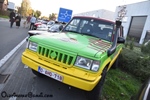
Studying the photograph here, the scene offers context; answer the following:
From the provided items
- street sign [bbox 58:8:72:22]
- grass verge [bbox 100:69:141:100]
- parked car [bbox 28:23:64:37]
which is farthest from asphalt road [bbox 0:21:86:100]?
street sign [bbox 58:8:72:22]

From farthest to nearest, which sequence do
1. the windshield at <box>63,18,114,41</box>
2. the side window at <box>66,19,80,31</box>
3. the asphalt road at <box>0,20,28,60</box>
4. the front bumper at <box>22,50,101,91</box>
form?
the asphalt road at <box>0,20,28,60</box>
the side window at <box>66,19,80,31</box>
the windshield at <box>63,18,114,41</box>
the front bumper at <box>22,50,101,91</box>

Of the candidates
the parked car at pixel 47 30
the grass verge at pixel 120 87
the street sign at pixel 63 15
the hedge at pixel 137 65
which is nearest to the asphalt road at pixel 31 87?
the grass verge at pixel 120 87

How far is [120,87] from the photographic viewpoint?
5023 millimetres

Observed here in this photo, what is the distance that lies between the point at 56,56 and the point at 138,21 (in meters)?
27.2

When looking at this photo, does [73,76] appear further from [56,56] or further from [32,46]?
[32,46]

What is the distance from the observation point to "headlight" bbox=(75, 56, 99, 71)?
3.15 meters

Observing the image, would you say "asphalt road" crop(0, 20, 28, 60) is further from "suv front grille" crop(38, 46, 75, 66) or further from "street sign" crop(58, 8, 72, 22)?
"street sign" crop(58, 8, 72, 22)

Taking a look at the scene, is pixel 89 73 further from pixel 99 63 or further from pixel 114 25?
pixel 114 25

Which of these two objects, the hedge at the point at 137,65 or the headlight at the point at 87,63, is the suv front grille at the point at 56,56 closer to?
the headlight at the point at 87,63

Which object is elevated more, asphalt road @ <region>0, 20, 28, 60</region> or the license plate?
the license plate

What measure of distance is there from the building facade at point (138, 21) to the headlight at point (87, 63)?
72.1 feet

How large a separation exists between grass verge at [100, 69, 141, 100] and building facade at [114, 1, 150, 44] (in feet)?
61.5

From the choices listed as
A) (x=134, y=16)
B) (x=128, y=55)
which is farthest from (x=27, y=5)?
(x=128, y=55)

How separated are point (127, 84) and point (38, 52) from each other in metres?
3.29
